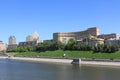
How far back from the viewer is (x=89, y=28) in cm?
17025

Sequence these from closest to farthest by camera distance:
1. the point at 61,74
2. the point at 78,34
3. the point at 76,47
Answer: the point at 61,74 < the point at 76,47 < the point at 78,34

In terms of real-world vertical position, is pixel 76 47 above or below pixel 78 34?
below

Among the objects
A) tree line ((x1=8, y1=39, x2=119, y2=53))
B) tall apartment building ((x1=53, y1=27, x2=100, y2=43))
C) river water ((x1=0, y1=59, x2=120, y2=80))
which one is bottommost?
river water ((x1=0, y1=59, x2=120, y2=80))

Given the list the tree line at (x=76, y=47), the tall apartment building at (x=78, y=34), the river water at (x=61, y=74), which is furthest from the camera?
the tall apartment building at (x=78, y=34)

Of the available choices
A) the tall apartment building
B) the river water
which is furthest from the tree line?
the tall apartment building

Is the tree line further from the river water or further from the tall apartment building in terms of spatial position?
the tall apartment building

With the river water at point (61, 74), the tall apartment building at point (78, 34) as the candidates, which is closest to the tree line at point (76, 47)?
the river water at point (61, 74)


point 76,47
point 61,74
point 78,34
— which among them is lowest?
point 61,74

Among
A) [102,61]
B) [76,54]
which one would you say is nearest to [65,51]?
[76,54]

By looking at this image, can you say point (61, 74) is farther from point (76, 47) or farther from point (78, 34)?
point (78, 34)

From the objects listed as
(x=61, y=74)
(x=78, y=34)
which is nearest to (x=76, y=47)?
(x=61, y=74)

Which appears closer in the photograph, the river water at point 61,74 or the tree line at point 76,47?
the river water at point 61,74

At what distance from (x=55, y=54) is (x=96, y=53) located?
23279 millimetres

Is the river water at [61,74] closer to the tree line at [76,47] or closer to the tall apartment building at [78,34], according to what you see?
the tree line at [76,47]
